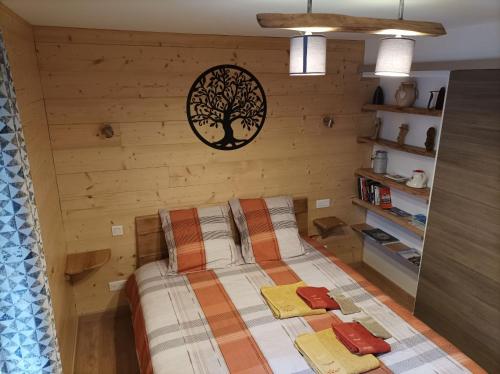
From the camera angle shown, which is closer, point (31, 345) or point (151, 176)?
point (31, 345)

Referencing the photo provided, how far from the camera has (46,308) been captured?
63.4 inches

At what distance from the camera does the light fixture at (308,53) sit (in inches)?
57.6

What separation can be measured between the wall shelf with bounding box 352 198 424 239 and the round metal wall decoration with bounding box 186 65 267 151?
1248 millimetres

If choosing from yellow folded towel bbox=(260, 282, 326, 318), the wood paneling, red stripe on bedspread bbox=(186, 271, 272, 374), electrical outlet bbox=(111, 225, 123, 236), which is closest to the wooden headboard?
electrical outlet bbox=(111, 225, 123, 236)

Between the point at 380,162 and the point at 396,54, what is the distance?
201cm

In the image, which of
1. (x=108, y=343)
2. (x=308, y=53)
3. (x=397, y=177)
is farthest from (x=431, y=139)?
(x=108, y=343)

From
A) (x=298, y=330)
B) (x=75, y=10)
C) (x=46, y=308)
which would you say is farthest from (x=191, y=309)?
(x=75, y=10)

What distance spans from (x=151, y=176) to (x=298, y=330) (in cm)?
158

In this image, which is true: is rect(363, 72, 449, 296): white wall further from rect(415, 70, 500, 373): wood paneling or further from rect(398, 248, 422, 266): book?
rect(415, 70, 500, 373): wood paneling

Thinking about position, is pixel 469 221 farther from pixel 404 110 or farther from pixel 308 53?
pixel 308 53

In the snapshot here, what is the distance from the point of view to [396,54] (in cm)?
146

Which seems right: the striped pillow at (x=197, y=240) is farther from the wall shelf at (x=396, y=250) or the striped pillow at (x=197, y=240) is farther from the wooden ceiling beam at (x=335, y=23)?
the wooden ceiling beam at (x=335, y=23)

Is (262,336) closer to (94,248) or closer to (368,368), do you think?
(368,368)

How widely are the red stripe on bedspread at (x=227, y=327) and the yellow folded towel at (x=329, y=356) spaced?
0.73 ft
